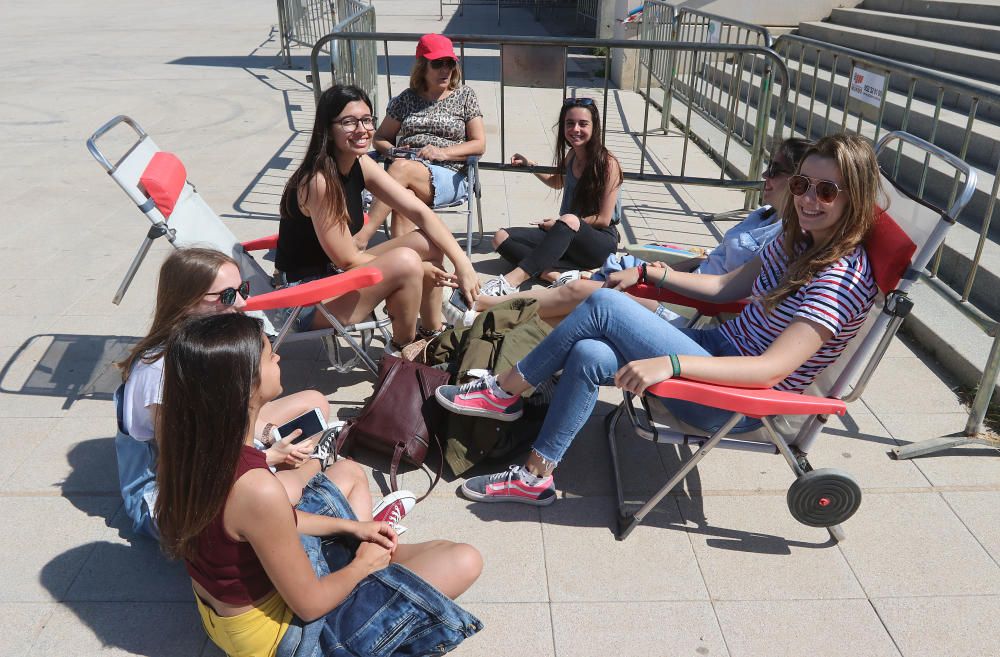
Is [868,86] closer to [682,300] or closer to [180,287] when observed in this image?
[682,300]

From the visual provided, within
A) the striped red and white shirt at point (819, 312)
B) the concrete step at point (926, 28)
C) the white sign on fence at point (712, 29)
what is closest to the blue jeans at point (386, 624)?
the striped red and white shirt at point (819, 312)

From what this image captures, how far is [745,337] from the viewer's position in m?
2.90

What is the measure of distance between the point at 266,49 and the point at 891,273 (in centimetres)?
1434

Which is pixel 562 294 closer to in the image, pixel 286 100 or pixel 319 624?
pixel 319 624

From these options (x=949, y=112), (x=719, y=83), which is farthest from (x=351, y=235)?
(x=719, y=83)

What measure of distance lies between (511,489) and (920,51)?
714cm

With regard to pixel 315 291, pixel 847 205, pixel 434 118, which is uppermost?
pixel 847 205

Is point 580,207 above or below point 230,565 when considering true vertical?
above

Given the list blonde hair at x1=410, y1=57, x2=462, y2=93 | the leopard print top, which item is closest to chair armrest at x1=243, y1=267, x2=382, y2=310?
the leopard print top

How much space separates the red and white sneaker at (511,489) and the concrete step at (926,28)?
6.72 meters

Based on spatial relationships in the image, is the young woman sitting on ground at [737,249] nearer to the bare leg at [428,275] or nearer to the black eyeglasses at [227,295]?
the bare leg at [428,275]

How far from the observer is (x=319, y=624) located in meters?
2.13

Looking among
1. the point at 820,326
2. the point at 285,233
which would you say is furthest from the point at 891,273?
the point at 285,233

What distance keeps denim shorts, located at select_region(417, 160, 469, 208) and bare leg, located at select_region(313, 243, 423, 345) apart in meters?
1.66
